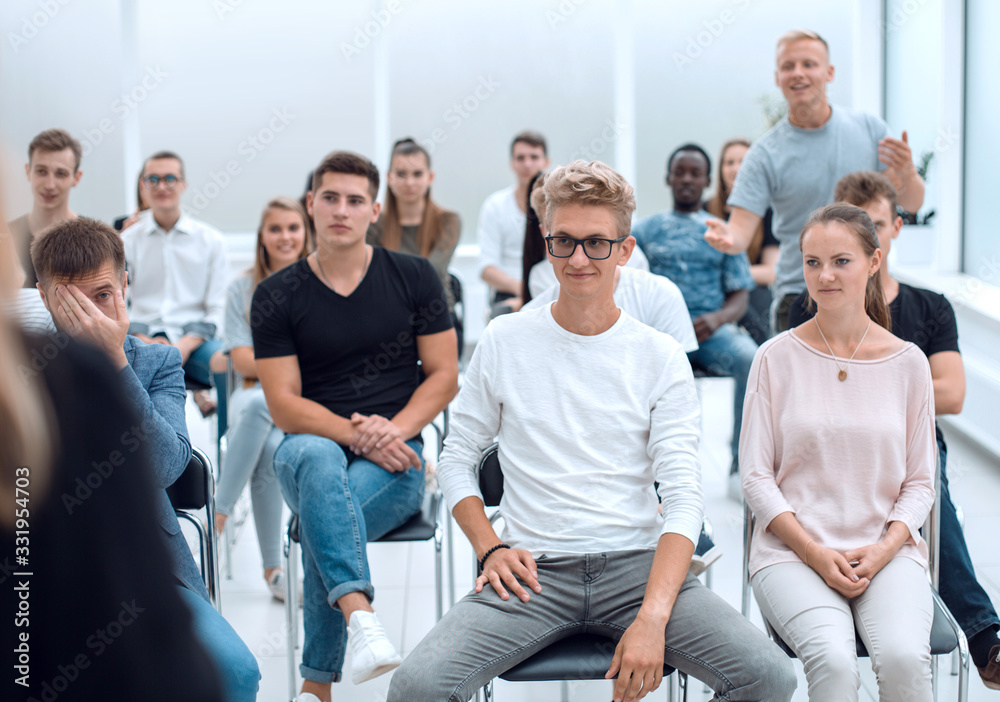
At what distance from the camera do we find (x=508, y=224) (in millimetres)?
4582

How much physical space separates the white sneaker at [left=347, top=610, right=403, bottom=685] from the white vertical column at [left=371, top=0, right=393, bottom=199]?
15.6 feet

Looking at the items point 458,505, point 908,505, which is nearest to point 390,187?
point 458,505

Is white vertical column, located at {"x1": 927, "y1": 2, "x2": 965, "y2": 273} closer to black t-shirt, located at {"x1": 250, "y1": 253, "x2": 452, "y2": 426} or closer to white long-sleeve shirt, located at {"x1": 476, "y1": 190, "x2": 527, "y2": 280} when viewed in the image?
white long-sleeve shirt, located at {"x1": 476, "y1": 190, "x2": 527, "y2": 280}

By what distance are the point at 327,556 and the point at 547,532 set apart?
0.55 m

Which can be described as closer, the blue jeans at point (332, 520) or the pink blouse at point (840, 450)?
the pink blouse at point (840, 450)

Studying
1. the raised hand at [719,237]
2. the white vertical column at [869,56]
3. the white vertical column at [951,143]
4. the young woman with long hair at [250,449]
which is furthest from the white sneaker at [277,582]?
the white vertical column at [869,56]

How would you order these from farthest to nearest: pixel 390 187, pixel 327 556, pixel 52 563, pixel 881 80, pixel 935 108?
pixel 881 80
pixel 935 108
pixel 390 187
pixel 327 556
pixel 52 563

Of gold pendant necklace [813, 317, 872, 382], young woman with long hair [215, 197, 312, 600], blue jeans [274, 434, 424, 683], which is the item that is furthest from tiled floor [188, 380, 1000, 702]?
gold pendant necklace [813, 317, 872, 382]

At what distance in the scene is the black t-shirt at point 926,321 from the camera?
229 centimetres

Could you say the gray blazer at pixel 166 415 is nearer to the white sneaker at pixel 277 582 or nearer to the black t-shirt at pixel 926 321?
the white sneaker at pixel 277 582

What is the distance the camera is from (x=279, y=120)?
647cm

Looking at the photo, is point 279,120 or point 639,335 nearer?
point 639,335

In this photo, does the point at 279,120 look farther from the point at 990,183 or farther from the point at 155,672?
the point at 155,672

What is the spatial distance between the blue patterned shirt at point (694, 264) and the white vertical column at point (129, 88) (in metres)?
4.12
